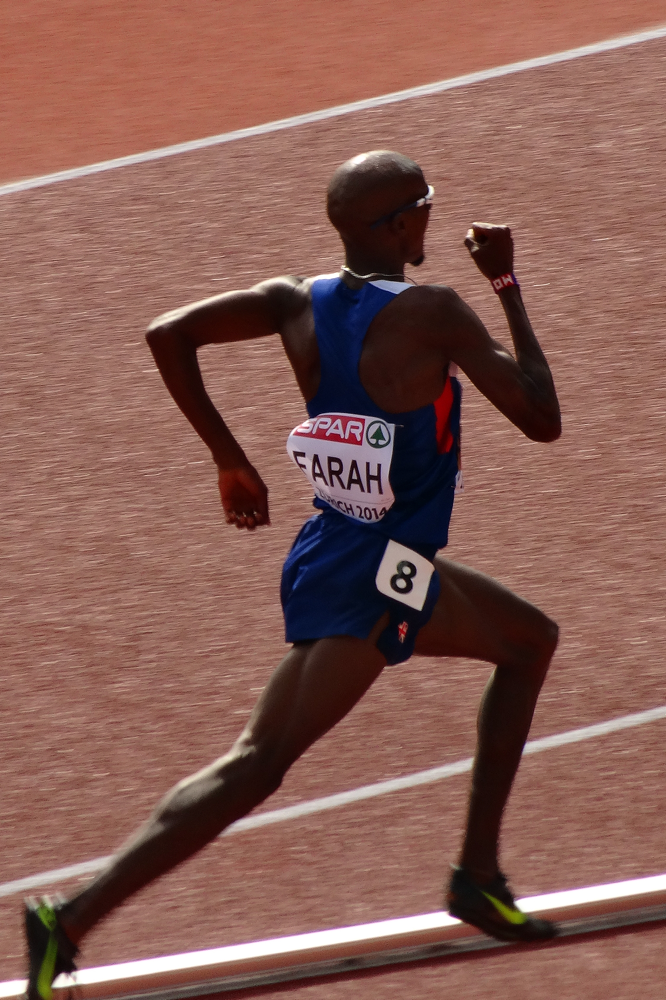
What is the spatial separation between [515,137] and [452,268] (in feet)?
4.30

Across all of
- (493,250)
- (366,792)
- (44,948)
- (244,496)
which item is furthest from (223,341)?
(366,792)

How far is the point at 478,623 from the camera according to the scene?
344cm

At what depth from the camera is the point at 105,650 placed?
533 centimetres

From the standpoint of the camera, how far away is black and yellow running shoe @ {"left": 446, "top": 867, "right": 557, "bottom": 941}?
3.53 m

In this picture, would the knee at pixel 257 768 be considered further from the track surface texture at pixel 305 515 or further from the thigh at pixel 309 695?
the track surface texture at pixel 305 515

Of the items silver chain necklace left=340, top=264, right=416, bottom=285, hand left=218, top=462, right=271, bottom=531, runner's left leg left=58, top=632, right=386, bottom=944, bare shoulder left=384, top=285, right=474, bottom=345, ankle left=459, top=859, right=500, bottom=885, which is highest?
silver chain necklace left=340, top=264, right=416, bottom=285

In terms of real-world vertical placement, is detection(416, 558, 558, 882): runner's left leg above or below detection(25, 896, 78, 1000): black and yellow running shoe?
above

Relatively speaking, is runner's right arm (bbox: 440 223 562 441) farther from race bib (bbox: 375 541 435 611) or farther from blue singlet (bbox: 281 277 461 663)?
race bib (bbox: 375 541 435 611)

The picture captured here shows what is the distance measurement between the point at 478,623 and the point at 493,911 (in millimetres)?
719

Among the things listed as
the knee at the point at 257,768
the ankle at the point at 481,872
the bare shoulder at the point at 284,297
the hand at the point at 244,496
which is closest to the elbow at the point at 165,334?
the bare shoulder at the point at 284,297

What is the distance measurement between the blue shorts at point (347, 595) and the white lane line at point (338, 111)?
5269 mm

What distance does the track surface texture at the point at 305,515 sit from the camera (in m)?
4.33

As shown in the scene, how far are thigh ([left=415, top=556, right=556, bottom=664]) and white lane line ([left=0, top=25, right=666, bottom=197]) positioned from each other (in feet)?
17.5

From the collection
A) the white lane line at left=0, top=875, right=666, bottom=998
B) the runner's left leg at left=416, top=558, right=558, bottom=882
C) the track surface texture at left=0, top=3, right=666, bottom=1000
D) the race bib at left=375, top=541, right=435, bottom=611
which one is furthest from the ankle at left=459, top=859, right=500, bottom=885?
the race bib at left=375, top=541, right=435, bottom=611
